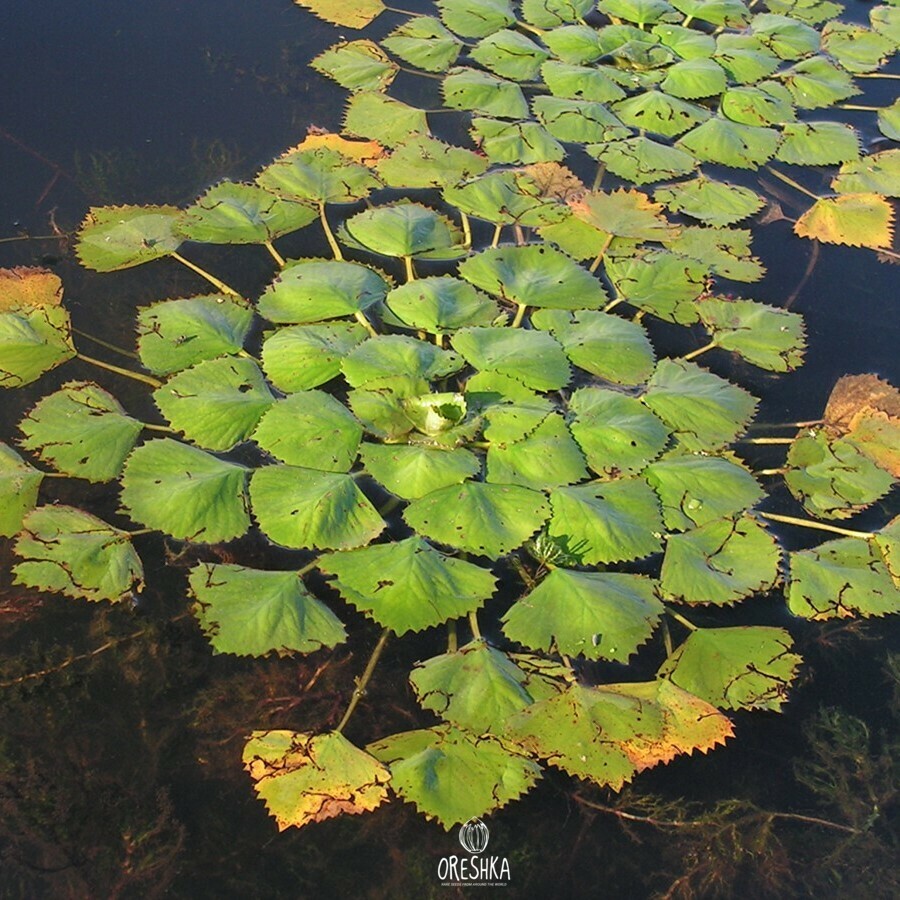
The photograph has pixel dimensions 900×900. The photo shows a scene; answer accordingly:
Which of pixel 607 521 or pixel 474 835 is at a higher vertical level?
pixel 607 521

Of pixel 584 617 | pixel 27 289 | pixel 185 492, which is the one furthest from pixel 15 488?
pixel 584 617

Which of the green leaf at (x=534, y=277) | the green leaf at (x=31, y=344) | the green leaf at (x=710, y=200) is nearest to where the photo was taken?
the green leaf at (x=31, y=344)

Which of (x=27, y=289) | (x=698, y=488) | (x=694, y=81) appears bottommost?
(x=698, y=488)

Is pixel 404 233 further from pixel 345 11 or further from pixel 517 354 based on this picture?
pixel 345 11

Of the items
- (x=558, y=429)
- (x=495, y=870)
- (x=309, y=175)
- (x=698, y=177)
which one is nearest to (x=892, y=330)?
(x=698, y=177)

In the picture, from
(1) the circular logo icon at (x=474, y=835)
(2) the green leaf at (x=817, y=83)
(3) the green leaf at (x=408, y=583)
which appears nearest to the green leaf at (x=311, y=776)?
(1) the circular logo icon at (x=474, y=835)

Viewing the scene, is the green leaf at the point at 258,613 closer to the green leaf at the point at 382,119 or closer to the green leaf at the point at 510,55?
the green leaf at the point at 382,119

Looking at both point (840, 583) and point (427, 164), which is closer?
point (840, 583)
